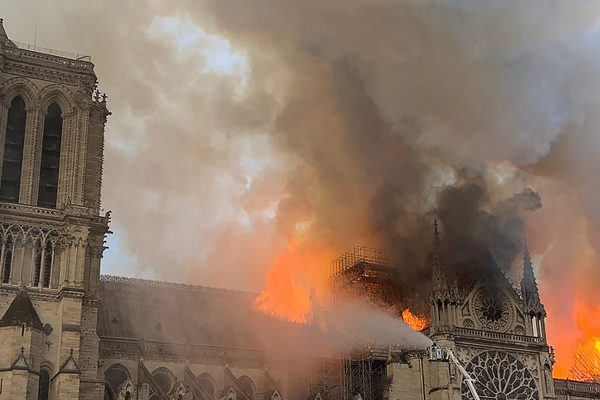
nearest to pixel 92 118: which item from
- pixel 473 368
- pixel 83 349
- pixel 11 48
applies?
pixel 11 48

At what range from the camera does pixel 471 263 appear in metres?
62.1

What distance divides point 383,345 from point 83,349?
20771 mm

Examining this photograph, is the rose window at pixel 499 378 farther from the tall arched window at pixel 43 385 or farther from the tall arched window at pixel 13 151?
the tall arched window at pixel 13 151

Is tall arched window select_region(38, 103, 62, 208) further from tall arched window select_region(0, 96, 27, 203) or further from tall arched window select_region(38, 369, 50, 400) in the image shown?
tall arched window select_region(38, 369, 50, 400)

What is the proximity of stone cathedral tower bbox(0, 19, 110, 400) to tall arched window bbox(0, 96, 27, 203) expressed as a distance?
59 mm

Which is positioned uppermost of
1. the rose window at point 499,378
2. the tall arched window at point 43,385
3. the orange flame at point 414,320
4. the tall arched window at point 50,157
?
the tall arched window at point 50,157

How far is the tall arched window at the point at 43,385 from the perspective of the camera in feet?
153

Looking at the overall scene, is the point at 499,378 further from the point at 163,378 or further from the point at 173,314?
the point at 173,314

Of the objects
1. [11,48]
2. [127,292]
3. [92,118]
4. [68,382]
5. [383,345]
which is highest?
[11,48]

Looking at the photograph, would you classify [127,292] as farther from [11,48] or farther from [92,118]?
[11,48]

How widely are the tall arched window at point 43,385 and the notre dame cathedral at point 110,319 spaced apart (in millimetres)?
55

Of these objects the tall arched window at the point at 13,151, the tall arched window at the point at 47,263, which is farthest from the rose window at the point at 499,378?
the tall arched window at the point at 13,151

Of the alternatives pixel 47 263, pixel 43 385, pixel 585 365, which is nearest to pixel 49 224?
pixel 47 263

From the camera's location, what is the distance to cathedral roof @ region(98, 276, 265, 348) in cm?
6169
